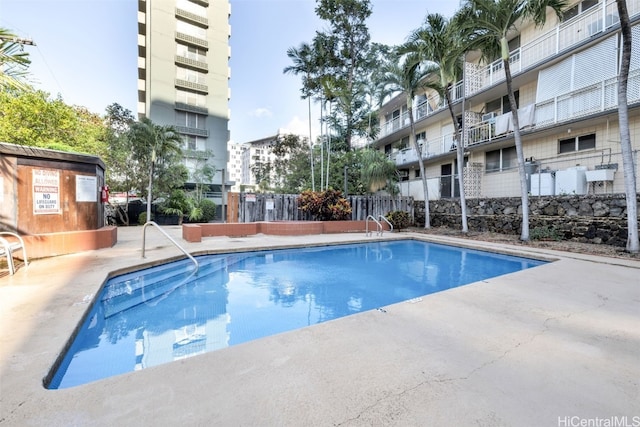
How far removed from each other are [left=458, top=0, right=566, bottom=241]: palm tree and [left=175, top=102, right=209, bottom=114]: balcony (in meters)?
24.3

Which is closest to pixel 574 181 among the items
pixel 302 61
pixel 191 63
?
pixel 302 61

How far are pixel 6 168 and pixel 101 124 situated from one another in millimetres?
16418

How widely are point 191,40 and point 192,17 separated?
7.40 feet

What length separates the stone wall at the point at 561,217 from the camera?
27.7 feet

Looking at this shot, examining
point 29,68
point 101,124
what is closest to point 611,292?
point 29,68

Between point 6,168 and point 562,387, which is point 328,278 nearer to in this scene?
point 562,387

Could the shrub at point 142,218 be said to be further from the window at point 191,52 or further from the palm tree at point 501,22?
the window at point 191,52

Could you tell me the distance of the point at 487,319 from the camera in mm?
3213

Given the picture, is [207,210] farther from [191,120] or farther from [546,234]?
[546,234]

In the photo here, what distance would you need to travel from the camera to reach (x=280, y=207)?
12672 mm

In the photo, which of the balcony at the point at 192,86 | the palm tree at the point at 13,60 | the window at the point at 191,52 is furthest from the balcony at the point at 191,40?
the palm tree at the point at 13,60

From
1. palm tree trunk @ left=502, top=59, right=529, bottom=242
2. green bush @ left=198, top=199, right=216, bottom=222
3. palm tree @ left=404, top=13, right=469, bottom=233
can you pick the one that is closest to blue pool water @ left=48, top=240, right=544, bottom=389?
palm tree trunk @ left=502, top=59, right=529, bottom=242

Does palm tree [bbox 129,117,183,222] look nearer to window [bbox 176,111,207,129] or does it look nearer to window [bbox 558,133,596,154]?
window [bbox 176,111,207,129]

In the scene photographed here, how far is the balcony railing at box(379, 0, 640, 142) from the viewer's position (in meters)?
9.34
